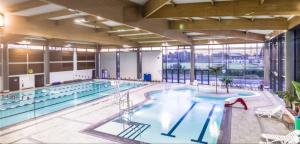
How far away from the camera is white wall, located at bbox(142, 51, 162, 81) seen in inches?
738

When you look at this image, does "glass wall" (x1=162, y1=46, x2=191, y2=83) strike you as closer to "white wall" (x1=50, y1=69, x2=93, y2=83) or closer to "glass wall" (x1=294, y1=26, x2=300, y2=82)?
"white wall" (x1=50, y1=69, x2=93, y2=83)

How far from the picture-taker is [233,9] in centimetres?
493

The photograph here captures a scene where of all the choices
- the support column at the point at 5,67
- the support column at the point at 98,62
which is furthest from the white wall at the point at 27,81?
the support column at the point at 98,62

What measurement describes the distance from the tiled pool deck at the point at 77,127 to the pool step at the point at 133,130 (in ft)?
2.23

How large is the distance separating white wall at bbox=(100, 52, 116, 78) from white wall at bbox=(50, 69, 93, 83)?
1.62 metres

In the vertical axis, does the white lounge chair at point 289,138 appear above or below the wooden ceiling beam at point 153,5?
below

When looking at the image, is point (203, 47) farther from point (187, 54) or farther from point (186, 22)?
point (186, 22)

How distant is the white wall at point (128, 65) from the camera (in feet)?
65.4

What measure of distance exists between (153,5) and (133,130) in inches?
149

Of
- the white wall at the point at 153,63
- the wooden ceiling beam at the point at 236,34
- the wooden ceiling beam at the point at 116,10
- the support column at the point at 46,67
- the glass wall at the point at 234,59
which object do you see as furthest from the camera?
the white wall at the point at 153,63

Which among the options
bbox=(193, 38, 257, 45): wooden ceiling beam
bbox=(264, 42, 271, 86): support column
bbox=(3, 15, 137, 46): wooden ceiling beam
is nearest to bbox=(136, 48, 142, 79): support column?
bbox=(193, 38, 257, 45): wooden ceiling beam

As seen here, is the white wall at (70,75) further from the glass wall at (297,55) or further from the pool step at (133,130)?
the glass wall at (297,55)

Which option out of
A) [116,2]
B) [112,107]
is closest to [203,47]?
[112,107]

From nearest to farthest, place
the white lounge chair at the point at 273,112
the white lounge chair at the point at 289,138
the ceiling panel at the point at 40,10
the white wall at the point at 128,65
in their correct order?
the white lounge chair at the point at 289,138, the ceiling panel at the point at 40,10, the white lounge chair at the point at 273,112, the white wall at the point at 128,65
